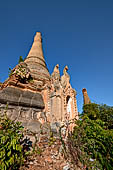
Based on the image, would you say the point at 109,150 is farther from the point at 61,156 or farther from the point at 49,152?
the point at 49,152

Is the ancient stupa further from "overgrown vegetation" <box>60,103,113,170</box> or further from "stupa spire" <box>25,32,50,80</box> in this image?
"overgrown vegetation" <box>60,103,113,170</box>

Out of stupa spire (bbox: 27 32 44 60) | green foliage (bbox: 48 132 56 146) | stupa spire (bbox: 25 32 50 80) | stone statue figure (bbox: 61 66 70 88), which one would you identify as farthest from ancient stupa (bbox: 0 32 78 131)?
stupa spire (bbox: 27 32 44 60)

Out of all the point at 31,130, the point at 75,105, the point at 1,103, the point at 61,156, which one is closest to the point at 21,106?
the point at 1,103

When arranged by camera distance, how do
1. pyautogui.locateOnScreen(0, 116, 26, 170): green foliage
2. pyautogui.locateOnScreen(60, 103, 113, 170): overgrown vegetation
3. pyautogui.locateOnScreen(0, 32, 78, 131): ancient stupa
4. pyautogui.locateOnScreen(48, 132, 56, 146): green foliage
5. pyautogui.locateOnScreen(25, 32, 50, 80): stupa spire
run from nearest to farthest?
pyautogui.locateOnScreen(0, 116, 26, 170): green foliage
pyautogui.locateOnScreen(60, 103, 113, 170): overgrown vegetation
pyautogui.locateOnScreen(48, 132, 56, 146): green foliage
pyautogui.locateOnScreen(0, 32, 78, 131): ancient stupa
pyautogui.locateOnScreen(25, 32, 50, 80): stupa spire

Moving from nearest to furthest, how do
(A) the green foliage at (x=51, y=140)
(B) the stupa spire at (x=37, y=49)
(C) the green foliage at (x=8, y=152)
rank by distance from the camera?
1. (C) the green foliage at (x=8, y=152)
2. (A) the green foliage at (x=51, y=140)
3. (B) the stupa spire at (x=37, y=49)

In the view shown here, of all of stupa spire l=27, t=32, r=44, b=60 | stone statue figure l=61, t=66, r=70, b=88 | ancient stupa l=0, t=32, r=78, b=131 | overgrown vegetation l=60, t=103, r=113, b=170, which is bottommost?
overgrown vegetation l=60, t=103, r=113, b=170

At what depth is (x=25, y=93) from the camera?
6883mm

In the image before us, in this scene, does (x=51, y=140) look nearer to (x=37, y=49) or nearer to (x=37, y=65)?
(x=37, y=65)

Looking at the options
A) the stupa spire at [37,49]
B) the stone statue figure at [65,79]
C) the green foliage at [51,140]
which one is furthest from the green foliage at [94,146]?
the stupa spire at [37,49]

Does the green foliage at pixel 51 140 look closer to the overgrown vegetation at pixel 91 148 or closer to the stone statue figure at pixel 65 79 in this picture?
the overgrown vegetation at pixel 91 148

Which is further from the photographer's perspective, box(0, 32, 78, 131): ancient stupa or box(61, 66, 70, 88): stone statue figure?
box(61, 66, 70, 88): stone statue figure

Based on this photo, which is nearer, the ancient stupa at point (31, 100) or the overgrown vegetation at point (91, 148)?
the overgrown vegetation at point (91, 148)

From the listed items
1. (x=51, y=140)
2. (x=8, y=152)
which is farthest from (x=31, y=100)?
(x=8, y=152)

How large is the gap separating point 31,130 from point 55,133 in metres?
1.31
